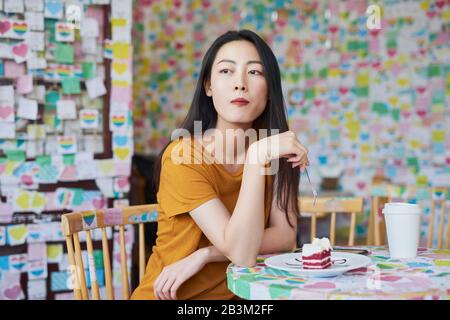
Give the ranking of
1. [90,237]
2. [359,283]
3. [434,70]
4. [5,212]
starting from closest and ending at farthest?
[359,283]
[90,237]
[5,212]
[434,70]

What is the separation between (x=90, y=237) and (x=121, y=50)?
1.29 meters

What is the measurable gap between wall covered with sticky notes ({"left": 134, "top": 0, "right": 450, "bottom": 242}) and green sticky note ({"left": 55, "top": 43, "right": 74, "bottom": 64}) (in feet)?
4.97

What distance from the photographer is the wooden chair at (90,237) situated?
1.20 m

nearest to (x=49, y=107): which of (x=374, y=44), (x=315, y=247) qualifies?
(x=315, y=247)

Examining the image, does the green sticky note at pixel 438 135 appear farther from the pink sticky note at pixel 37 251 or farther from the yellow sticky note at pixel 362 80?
the pink sticky note at pixel 37 251

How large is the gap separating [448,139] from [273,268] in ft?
8.98

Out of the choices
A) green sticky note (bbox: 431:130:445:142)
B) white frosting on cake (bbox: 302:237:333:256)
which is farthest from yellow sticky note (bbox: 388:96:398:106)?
white frosting on cake (bbox: 302:237:333:256)

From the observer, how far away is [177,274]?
1.18 meters

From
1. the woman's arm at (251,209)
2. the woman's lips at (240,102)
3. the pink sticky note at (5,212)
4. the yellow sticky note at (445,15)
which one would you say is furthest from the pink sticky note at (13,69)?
the yellow sticky note at (445,15)

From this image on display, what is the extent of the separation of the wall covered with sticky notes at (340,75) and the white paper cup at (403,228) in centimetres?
246

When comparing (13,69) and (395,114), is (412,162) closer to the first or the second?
(395,114)

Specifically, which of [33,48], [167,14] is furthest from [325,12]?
[33,48]

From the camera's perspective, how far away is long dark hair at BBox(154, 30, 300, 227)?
4.23ft

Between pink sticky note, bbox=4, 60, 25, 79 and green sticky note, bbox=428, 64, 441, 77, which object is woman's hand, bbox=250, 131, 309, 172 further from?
green sticky note, bbox=428, 64, 441, 77
